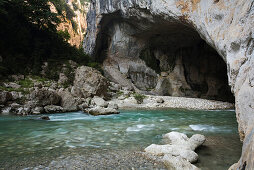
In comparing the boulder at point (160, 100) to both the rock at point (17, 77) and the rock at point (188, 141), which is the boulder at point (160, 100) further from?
the rock at point (17, 77)

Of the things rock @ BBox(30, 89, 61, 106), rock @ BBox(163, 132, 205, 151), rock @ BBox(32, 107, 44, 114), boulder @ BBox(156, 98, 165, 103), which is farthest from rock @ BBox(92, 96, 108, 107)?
rock @ BBox(163, 132, 205, 151)

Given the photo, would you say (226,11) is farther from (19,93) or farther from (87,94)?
(19,93)

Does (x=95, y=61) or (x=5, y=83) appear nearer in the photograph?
Result: (x=5, y=83)

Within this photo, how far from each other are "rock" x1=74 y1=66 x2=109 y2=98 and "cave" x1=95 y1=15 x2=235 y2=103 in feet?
23.8

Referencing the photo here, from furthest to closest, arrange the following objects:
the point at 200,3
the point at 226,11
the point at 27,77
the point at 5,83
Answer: the point at 27,77
the point at 5,83
the point at 200,3
the point at 226,11

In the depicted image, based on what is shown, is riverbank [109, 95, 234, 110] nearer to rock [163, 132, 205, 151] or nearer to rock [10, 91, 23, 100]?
rock [10, 91, 23, 100]

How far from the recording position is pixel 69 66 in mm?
19922

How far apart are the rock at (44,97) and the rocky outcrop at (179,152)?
9.37 metres

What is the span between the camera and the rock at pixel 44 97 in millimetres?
11112

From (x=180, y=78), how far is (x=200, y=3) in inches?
587

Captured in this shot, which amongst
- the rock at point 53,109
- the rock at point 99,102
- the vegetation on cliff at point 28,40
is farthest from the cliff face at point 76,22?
the rock at point 53,109

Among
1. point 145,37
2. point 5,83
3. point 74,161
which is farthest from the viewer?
point 145,37

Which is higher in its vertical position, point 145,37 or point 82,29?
point 82,29

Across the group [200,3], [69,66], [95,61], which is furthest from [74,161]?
[95,61]
